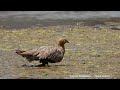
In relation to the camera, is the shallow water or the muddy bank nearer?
the muddy bank

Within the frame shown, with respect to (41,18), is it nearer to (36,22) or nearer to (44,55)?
(36,22)

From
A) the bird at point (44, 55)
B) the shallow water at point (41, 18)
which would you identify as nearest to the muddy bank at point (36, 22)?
the shallow water at point (41, 18)

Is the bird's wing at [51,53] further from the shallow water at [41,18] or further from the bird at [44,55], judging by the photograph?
the shallow water at [41,18]

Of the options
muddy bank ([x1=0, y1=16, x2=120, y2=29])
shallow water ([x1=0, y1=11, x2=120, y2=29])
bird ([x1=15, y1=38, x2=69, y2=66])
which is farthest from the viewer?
shallow water ([x1=0, y1=11, x2=120, y2=29])

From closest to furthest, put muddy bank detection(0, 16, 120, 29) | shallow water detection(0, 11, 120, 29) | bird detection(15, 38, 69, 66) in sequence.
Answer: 1. bird detection(15, 38, 69, 66)
2. muddy bank detection(0, 16, 120, 29)
3. shallow water detection(0, 11, 120, 29)

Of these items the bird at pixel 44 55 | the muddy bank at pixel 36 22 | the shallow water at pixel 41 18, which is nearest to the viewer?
the bird at pixel 44 55

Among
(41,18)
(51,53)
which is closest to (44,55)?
(51,53)

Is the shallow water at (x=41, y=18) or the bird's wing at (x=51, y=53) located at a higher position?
the bird's wing at (x=51, y=53)

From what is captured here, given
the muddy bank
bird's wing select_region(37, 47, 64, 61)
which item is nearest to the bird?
bird's wing select_region(37, 47, 64, 61)

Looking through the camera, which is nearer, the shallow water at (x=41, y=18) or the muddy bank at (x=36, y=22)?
the muddy bank at (x=36, y=22)

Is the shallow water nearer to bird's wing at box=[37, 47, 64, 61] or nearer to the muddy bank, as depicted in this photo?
the muddy bank

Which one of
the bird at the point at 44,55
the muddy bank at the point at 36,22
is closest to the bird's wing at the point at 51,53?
the bird at the point at 44,55

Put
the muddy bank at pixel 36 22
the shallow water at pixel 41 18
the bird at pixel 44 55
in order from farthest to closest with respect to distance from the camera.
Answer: the shallow water at pixel 41 18 → the muddy bank at pixel 36 22 → the bird at pixel 44 55
